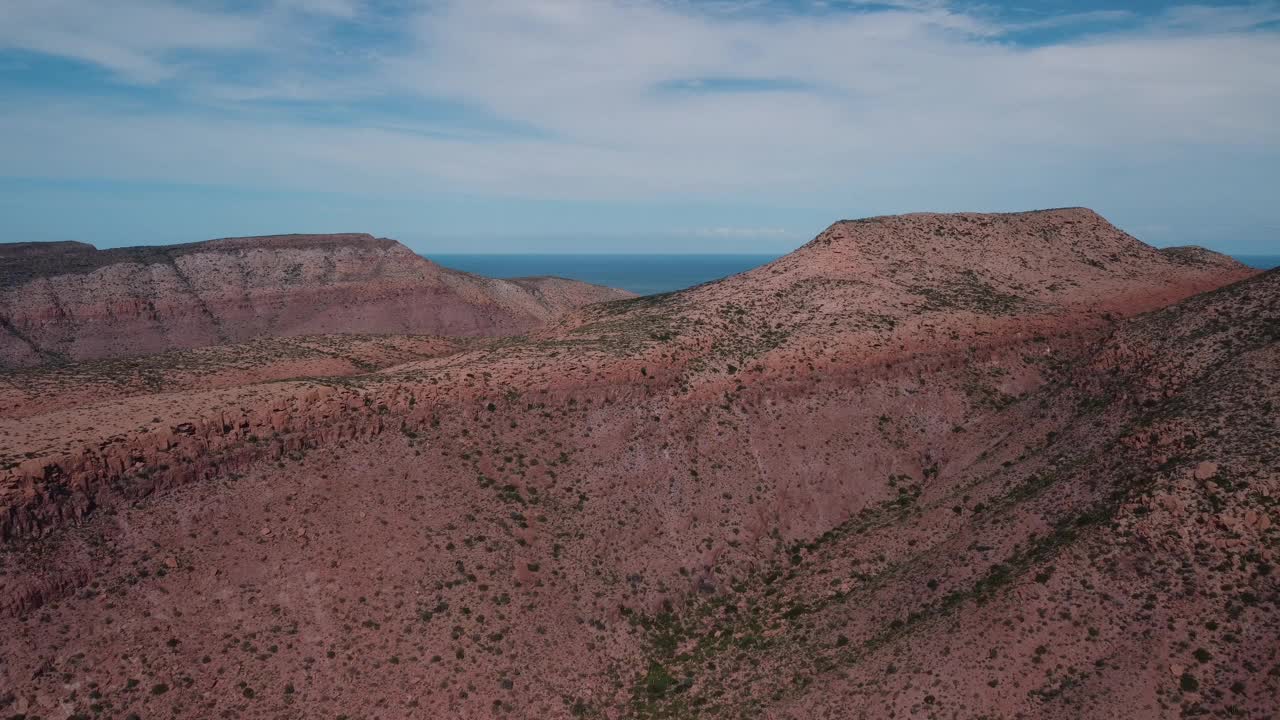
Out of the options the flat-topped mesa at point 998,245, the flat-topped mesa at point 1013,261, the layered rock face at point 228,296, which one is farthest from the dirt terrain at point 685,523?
the layered rock face at point 228,296

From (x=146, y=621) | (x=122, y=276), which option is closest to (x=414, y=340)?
(x=146, y=621)

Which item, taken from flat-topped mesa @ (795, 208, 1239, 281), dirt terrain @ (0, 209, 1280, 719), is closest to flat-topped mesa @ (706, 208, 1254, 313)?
flat-topped mesa @ (795, 208, 1239, 281)

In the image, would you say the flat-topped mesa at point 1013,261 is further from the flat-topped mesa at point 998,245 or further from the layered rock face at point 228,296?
the layered rock face at point 228,296

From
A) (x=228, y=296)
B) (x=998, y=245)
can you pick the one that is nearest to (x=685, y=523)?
(x=998, y=245)

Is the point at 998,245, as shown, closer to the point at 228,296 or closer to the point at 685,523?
the point at 685,523

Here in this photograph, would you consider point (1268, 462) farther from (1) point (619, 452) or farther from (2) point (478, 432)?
(2) point (478, 432)
